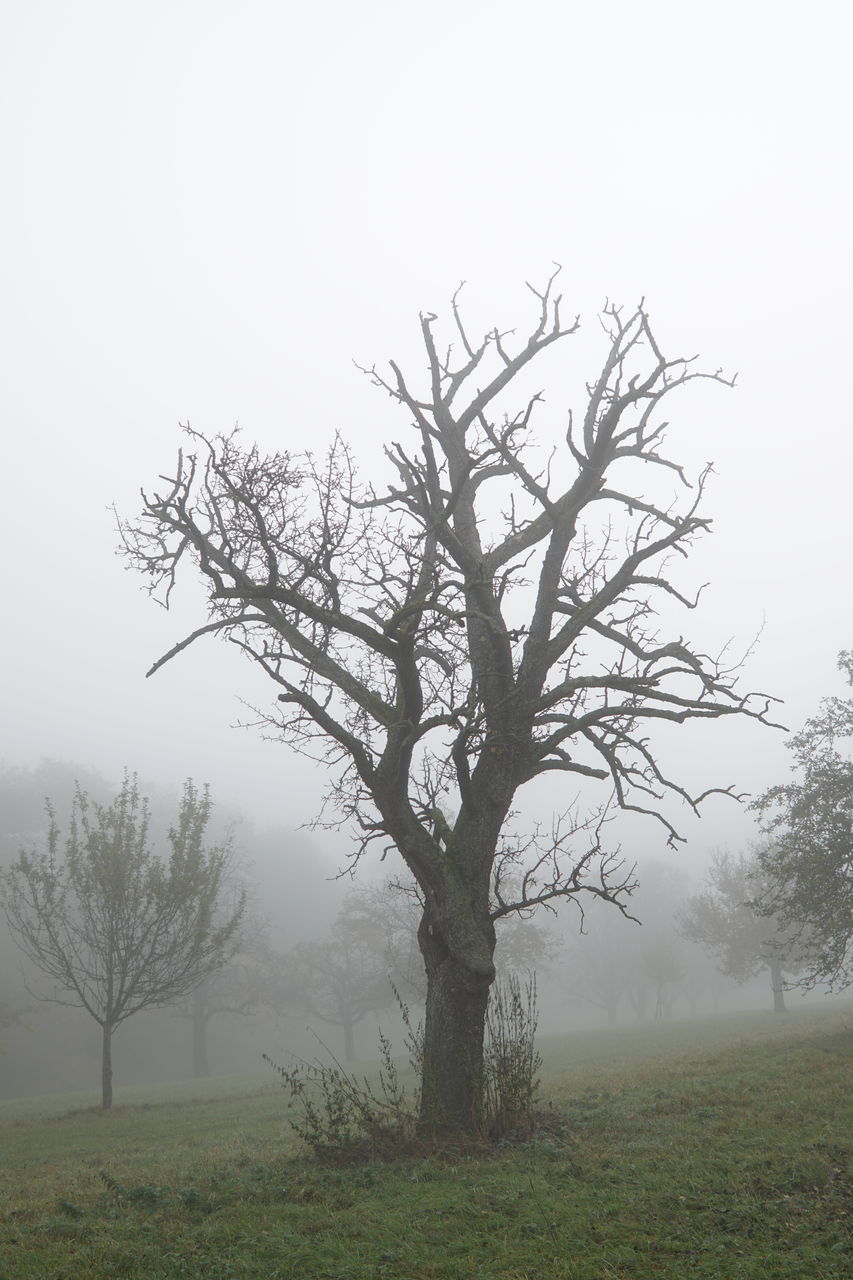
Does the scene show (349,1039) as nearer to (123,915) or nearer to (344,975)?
(344,975)

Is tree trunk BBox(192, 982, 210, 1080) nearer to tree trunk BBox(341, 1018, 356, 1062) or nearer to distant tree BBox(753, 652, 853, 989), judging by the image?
tree trunk BBox(341, 1018, 356, 1062)

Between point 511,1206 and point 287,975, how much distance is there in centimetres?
4329

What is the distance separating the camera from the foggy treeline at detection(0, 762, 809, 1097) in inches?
1667

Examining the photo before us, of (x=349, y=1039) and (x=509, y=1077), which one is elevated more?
(x=509, y=1077)

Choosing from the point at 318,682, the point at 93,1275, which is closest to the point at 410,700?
the point at 318,682

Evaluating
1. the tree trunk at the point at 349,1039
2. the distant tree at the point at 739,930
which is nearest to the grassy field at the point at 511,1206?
the distant tree at the point at 739,930

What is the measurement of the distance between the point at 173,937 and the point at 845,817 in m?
16.8

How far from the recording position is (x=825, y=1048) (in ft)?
52.9

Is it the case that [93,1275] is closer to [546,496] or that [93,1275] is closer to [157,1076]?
[546,496]

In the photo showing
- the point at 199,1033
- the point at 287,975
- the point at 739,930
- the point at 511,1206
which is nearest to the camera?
the point at 511,1206

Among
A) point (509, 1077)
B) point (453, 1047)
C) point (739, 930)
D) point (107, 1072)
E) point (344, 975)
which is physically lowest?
point (344, 975)

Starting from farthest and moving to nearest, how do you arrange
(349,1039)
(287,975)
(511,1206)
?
(287,975) < (349,1039) < (511,1206)

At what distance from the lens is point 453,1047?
30.8ft

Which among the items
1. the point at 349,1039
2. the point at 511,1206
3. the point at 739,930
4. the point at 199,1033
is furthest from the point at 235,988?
the point at 511,1206
